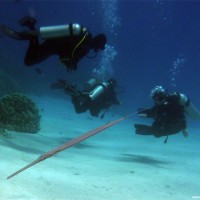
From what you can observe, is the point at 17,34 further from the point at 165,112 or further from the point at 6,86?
the point at 6,86

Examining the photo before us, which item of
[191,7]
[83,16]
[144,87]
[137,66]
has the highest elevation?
[191,7]

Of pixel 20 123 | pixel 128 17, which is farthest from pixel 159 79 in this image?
pixel 20 123

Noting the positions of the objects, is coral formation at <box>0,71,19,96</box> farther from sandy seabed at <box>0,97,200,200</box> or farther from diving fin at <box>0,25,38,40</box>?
diving fin at <box>0,25,38,40</box>

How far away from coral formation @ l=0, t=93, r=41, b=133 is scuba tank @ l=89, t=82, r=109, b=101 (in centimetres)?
297

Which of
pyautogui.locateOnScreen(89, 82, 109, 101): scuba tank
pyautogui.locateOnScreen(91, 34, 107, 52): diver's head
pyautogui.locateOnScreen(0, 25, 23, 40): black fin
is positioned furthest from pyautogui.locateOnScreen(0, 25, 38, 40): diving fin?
pyautogui.locateOnScreen(89, 82, 109, 101): scuba tank

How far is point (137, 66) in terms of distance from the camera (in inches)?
1988

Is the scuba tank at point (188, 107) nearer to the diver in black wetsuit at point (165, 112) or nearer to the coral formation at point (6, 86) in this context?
the diver in black wetsuit at point (165, 112)

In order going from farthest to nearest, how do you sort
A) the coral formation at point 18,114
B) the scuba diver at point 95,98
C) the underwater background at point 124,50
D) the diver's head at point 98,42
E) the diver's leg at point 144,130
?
the underwater background at point 124,50, the coral formation at point 18,114, the scuba diver at point 95,98, the diver's leg at point 144,130, the diver's head at point 98,42

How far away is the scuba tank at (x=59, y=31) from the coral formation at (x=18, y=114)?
4.83 metres

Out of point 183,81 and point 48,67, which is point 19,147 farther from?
point 183,81

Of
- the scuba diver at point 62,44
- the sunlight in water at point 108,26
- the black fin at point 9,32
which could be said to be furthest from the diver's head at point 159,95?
the sunlight in water at point 108,26

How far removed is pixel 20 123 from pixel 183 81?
49245 millimetres

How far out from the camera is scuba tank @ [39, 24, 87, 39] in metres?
4.90

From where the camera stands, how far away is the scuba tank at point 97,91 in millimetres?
8271
